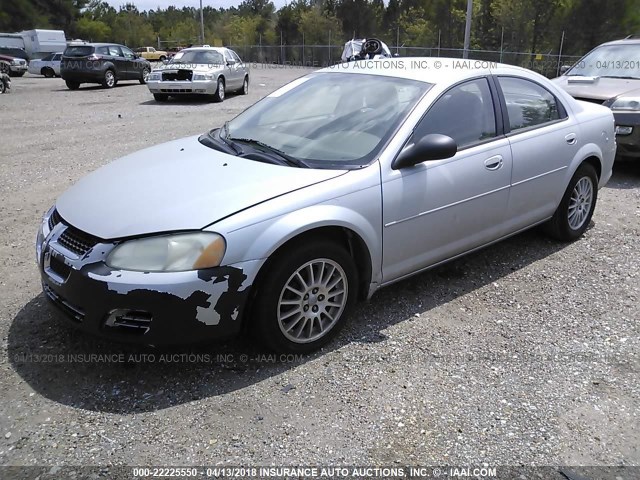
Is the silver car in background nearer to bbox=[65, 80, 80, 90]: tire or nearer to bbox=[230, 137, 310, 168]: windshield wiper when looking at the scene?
bbox=[65, 80, 80, 90]: tire

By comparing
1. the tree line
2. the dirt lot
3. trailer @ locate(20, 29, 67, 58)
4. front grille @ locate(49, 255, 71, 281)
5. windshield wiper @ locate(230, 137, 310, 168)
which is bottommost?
the dirt lot

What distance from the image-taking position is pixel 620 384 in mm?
3100

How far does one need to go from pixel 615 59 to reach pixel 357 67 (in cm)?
619

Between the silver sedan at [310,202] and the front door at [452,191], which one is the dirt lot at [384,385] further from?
the front door at [452,191]

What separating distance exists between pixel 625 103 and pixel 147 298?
6.95 meters

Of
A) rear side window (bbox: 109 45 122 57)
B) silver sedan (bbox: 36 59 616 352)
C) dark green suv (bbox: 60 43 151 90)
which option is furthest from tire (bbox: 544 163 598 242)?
rear side window (bbox: 109 45 122 57)

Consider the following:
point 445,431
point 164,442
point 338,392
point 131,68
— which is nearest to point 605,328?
point 445,431

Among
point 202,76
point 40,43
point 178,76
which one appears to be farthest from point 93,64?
point 40,43

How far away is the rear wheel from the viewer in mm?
20484

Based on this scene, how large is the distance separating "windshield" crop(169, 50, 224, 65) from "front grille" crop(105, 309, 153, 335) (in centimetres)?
1414

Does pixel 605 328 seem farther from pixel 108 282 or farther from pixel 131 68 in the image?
pixel 131 68

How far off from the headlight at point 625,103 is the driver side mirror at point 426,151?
5.04 meters

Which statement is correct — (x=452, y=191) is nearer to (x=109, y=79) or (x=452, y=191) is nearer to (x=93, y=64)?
(x=93, y=64)

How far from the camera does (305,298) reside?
3.17 metres
